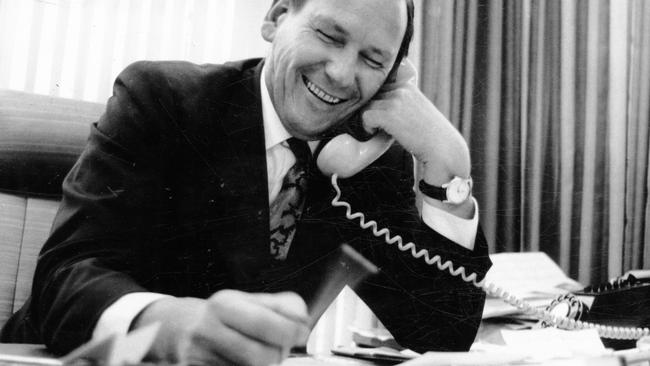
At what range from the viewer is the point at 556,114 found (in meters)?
0.95

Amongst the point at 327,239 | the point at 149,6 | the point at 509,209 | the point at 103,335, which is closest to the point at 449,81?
the point at 509,209

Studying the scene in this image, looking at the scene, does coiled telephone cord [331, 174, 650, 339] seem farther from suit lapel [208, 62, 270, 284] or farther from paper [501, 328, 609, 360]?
suit lapel [208, 62, 270, 284]

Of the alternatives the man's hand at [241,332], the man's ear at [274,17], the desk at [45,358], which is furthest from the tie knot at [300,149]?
the man's hand at [241,332]

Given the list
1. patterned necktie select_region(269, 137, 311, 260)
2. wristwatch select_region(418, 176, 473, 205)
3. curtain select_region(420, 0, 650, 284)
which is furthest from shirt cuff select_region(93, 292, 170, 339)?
curtain select_region(420, 0, 650, 284)

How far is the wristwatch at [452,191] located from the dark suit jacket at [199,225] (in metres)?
0.04

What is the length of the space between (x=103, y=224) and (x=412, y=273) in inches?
15.4

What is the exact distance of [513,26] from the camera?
0.92 m

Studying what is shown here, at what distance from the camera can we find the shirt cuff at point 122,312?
50 cm

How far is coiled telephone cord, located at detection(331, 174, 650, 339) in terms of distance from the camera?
761 mm

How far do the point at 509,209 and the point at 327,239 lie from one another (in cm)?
40

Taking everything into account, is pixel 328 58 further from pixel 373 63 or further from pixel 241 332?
pixel 241 332

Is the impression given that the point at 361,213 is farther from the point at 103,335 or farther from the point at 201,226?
the point at 103,335

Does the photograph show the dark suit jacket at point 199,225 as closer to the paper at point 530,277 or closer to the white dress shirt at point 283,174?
the white dress shirt at point 283,174

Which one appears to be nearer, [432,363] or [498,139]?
[432,363]
